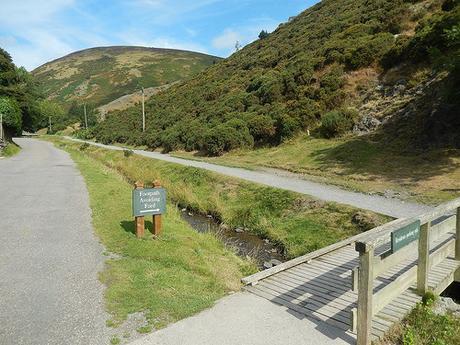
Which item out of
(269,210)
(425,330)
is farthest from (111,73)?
(425,330)

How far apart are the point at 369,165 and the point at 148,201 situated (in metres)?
12.1

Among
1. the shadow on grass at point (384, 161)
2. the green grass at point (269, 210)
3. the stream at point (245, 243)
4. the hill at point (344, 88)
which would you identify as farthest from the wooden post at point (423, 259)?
the hill at point (344, 88)

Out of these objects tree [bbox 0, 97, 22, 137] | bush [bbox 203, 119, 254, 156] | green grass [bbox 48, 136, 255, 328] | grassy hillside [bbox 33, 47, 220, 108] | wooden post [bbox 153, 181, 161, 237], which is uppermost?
grassy hillside [bbox 33, 47, 220, 108]

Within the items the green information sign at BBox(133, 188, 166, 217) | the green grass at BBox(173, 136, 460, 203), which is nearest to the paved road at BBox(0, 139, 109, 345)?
the green information sign at BBox(133, 188, 166, 217)

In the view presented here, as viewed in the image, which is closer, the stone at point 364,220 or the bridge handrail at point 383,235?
the bridge handrail at point 383,235

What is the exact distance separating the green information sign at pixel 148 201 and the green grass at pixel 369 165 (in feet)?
28.2

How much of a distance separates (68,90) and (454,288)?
148 metres

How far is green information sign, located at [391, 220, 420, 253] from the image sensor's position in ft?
16.3

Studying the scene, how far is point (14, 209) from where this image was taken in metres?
12.3

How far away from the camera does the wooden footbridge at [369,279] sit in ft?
15.5

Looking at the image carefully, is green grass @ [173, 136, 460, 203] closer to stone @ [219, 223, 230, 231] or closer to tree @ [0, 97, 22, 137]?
stone @ [219, 223, 230, 231]

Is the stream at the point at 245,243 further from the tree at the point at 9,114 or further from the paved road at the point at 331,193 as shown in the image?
the tree at the point at 9,114

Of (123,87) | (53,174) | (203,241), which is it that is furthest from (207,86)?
(123,87)

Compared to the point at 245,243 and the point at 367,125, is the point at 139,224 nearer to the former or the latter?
the point at 245,243
